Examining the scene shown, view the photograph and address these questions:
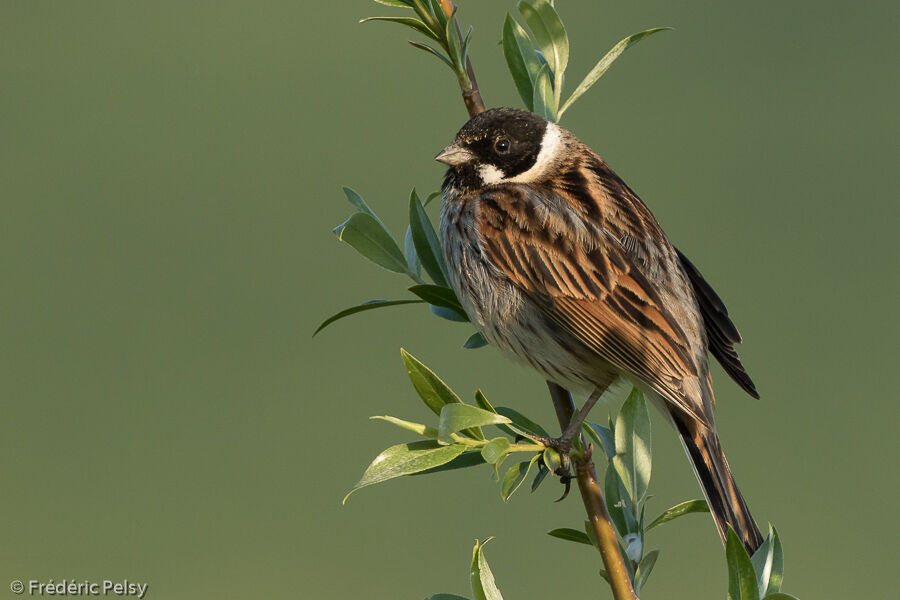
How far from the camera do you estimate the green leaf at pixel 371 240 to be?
6.31 ft

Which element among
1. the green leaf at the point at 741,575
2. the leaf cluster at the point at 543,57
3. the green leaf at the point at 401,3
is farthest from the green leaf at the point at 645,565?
the green leaf at the point at 401,3

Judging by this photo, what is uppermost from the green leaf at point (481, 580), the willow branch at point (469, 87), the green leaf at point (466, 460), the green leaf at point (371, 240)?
the willow branch at point (469, 87)

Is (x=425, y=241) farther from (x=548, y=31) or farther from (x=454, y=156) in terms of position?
(x=454, y=156)

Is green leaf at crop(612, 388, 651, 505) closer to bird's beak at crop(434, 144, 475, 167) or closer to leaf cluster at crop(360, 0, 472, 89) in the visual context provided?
leaf cluster at crop(360, 0, 472, 89)

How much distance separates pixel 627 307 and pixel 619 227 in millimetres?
213

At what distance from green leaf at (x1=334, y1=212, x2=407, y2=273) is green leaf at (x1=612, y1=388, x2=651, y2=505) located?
0.54 meters

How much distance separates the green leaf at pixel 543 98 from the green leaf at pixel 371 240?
44 centimetres

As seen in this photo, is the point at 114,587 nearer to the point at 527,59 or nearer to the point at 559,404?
the point at 559,404

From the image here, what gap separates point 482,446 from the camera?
161 centimetres

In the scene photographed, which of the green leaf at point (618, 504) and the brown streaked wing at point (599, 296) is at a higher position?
the brown streaked wing at point (599, 296)

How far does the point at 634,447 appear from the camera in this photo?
1879mm

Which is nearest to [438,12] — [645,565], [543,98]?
[543,98]

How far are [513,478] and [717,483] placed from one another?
2.36ft

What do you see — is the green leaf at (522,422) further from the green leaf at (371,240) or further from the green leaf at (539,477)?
the green leaf at (371,240)
